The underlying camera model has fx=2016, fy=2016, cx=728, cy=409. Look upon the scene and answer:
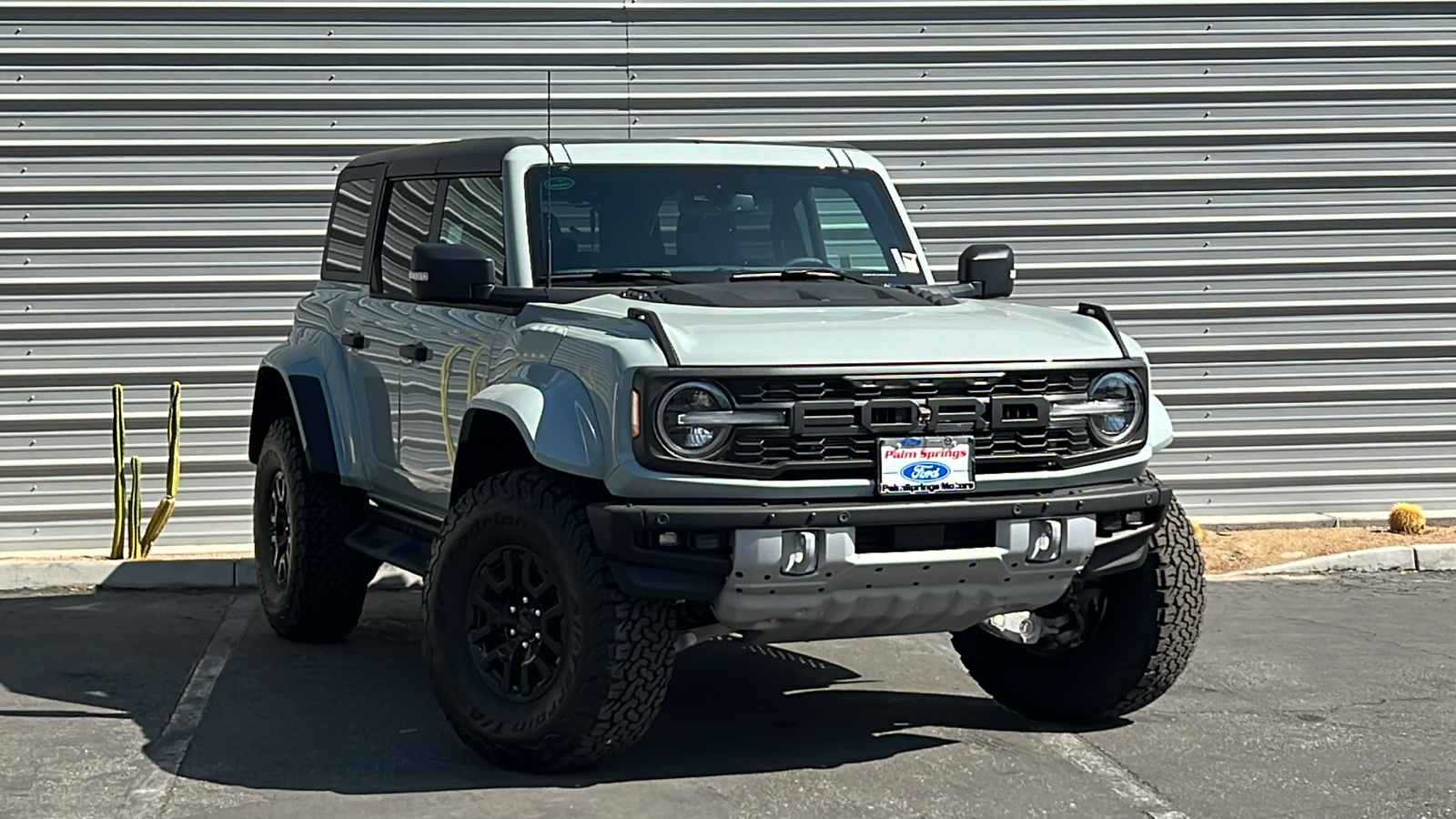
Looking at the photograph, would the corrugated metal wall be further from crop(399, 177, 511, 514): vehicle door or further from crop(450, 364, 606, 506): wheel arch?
crop(450, 364, 606, 506): wheel arch

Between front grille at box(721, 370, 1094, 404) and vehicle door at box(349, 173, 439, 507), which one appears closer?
front grille at box(721, 370, 1094, 404)

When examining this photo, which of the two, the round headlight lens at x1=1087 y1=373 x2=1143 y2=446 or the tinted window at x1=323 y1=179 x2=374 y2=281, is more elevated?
the tinted window at x1=323 y1=179 x2=374 y2=281

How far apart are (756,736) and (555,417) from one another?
140cm

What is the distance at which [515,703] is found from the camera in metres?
6.03

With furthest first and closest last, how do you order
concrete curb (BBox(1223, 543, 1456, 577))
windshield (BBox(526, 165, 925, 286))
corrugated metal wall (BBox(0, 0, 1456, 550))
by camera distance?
corrugated metal wall (BBox(0, 0, 1456, 550)) → concrete curb (BBox(1223, 543, 1456, 577)) → windshield (BBox(526, 165, 925, 286))

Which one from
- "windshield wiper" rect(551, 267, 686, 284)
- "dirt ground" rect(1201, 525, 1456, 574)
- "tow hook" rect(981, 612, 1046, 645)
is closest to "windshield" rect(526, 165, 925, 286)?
"windshield wiper" rect(551, 267, 686, 284)

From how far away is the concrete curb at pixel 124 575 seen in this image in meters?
9.90

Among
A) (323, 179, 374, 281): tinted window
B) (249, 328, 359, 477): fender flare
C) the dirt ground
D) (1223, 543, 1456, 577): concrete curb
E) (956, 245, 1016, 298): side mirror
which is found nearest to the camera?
(956, 245, 1016, 298): side mirror

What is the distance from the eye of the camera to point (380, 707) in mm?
Result: 7137

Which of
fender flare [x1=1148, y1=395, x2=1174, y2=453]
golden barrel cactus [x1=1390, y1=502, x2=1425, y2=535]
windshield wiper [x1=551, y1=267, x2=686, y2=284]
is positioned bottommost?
golden barrel cactus [x1=1390, y1=502, x2=1425, y2=535]

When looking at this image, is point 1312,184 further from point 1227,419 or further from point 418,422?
point 418,422

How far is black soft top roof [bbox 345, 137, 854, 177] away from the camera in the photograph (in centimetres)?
728

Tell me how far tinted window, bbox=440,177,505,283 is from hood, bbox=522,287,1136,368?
26.5 inches

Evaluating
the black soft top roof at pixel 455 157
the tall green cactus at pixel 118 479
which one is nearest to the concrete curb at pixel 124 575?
the tall green cactus at pixel 118 479
